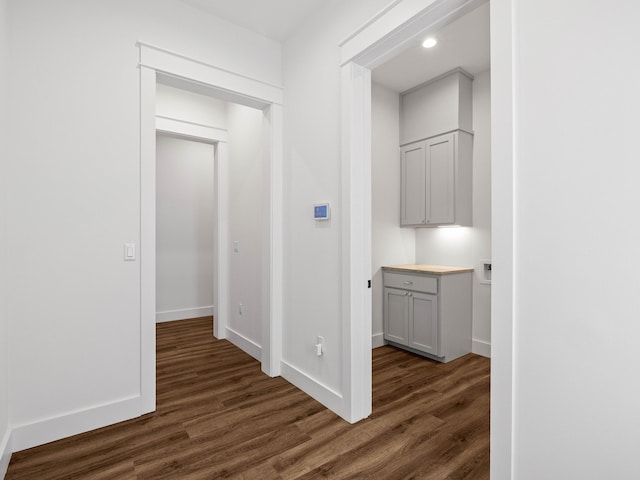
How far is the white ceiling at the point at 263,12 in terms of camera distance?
8.14 feet

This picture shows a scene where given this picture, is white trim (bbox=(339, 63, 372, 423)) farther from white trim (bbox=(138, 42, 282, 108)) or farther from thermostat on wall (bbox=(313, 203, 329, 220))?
white trim (bbox=(138, 42, 282, 108))

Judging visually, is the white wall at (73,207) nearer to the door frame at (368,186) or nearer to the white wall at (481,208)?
the door frame at (368,186)

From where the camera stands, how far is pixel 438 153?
3.56 meters

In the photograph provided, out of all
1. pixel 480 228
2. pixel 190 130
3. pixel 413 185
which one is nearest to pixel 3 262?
pixel 190 130

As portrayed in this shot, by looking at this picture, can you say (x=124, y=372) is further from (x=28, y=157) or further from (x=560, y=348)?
(x=560, y=348)

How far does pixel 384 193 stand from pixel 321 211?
1.59 meters

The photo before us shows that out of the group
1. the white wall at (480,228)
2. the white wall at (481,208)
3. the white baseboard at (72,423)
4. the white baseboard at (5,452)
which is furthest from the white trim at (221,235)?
the white wall at (481,208)

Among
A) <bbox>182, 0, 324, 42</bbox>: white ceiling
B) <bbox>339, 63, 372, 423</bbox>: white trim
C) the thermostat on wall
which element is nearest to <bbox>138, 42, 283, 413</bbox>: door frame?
<bbox>182, 0, 324, 42</bbox>: white ceiling

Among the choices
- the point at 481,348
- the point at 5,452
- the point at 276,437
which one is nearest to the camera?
the point at 5,452

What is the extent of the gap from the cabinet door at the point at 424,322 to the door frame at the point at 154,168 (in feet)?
4.69

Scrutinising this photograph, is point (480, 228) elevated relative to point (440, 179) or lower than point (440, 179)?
lower

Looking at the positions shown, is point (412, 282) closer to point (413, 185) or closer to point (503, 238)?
point (413, 185)

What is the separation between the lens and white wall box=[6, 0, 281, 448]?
1941mm

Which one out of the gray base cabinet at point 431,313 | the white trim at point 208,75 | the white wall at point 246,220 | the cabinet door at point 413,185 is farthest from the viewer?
the cabinet door at point 413,185
